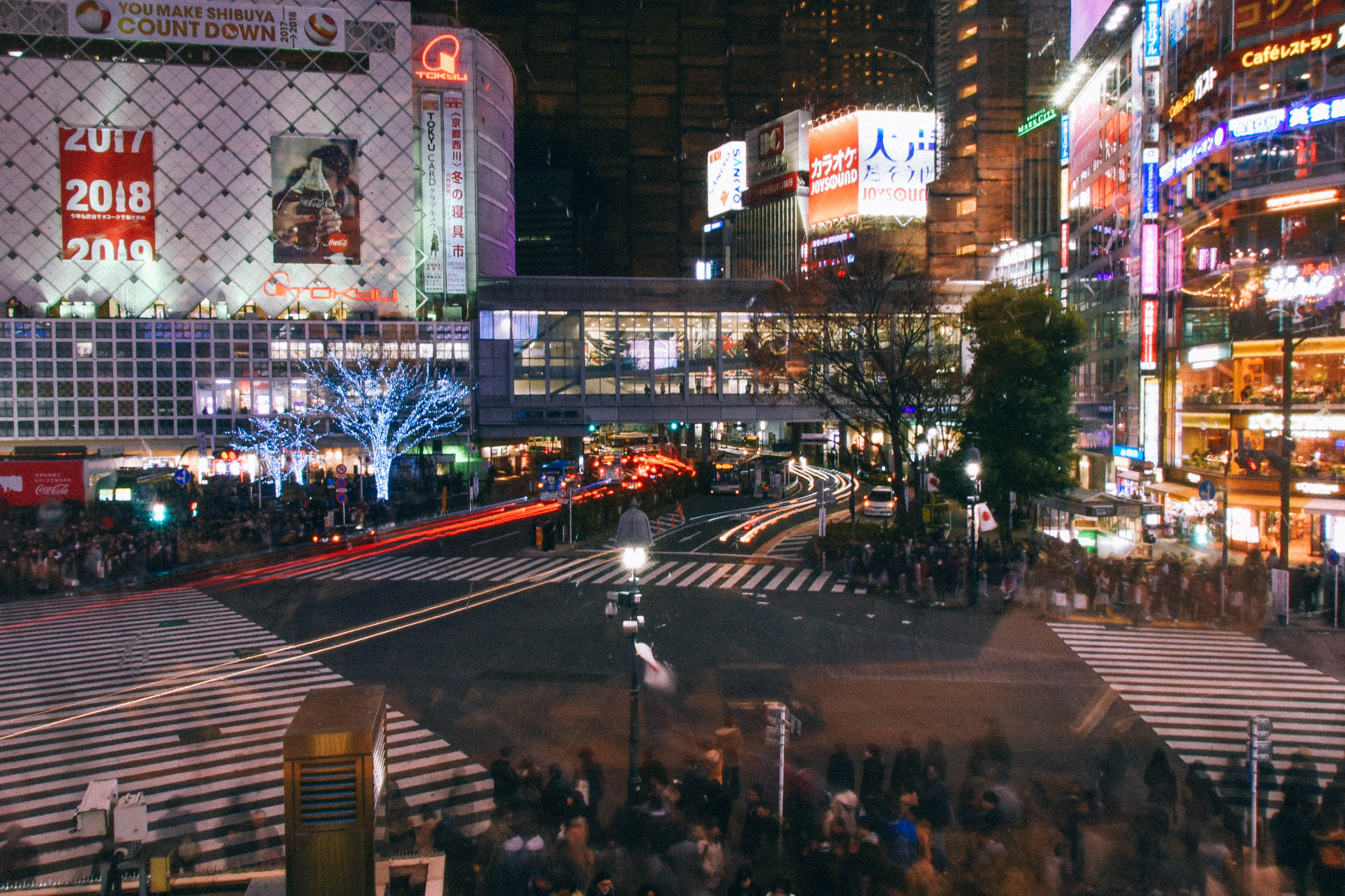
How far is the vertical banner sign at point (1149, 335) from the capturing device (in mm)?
35031

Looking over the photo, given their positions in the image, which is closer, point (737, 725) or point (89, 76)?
point (737, 725)

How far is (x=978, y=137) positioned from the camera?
74062mm

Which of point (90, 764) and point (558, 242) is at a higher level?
point (558, 242)

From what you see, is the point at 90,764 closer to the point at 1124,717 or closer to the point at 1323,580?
the point at 1124,717

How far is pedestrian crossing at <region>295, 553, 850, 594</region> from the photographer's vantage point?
26.3 meters

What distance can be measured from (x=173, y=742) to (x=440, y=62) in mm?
57099

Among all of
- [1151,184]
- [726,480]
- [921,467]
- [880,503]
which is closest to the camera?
[1151,184]

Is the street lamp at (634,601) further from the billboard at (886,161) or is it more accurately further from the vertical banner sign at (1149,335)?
the billboard at (886,161)

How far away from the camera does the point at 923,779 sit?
1002 centimetres

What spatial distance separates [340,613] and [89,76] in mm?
51908

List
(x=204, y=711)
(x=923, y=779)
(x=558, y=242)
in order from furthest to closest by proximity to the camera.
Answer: (x=558, y=242) → (x=204, y=711) → (x=923, y=779)

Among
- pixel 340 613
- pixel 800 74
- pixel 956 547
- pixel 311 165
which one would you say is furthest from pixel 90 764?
pixel 800 74

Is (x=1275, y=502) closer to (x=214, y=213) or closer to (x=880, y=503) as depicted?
(x=880, y=503)

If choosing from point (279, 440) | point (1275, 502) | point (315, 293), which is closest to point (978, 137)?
point (1275, 502)
